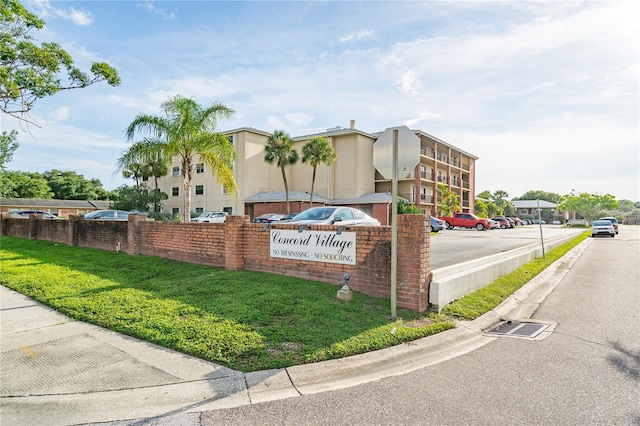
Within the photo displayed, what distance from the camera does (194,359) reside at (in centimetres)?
441

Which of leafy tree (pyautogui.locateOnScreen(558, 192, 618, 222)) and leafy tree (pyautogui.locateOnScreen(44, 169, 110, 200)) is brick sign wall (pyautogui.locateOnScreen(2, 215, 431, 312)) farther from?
leafy tree (pyautogui.locateOnScreen(558, 192, 618, 222))

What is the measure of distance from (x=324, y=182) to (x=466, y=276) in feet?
104

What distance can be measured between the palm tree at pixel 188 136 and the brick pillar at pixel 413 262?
9.83 meters

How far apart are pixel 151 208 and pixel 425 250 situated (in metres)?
40.7

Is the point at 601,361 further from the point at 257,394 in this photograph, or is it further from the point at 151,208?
the point at 151,208

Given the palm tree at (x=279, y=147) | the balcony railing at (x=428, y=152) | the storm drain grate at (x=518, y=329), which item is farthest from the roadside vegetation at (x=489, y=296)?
the balcony railing at (x=428, y=152)

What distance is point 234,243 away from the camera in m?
9.02

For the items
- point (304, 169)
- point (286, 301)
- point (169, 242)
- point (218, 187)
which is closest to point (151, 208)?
point (218, 187)

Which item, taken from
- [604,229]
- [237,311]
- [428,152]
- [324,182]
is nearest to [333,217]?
[237,311]

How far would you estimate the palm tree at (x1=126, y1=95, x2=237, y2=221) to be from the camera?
14055mm

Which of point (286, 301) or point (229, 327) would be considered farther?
point (286, 301)

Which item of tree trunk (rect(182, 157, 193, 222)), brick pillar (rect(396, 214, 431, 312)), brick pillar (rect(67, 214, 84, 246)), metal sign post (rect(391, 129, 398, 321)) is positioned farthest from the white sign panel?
brick pillar (rect(67, 214, 84, 246))

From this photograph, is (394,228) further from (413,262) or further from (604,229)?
(604,229)

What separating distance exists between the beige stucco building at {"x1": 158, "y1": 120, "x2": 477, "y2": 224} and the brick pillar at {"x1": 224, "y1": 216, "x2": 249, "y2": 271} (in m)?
25.6
